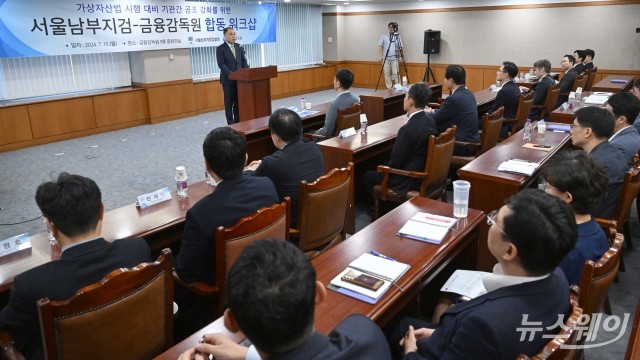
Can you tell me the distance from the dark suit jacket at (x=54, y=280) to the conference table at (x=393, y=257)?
1.34ft

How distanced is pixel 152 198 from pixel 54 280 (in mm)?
1128

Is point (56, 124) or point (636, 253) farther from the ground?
point (56, 124)

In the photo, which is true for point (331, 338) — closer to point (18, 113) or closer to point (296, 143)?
point (296, 143)

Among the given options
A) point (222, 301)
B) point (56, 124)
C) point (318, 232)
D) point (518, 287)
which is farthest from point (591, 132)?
point (56, 124)

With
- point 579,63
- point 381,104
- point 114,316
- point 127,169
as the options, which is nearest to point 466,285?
point 114,316

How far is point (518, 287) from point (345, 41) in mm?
12224

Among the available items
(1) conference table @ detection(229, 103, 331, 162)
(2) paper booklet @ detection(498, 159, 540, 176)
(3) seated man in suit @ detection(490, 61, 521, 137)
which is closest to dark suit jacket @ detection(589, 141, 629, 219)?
(2) paper booklet @ detection(498, 159, 540, 176)

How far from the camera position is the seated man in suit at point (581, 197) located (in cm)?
182

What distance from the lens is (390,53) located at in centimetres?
1133

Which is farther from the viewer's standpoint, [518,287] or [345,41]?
[345,41]

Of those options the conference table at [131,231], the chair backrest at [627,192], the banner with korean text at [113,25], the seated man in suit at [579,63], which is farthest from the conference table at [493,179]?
the banner with korean text at [113,25]

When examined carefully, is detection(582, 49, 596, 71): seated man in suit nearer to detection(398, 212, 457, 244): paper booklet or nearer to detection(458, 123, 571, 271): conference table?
detection(458, 123, 571, 271): conference table

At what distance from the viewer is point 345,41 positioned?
1281cm

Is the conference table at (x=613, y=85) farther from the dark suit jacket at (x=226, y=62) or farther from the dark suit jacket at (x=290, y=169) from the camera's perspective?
the dark suit jacket at (x=290, y=169)
